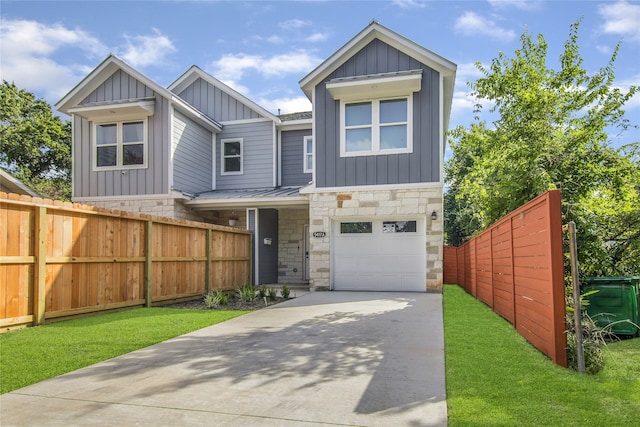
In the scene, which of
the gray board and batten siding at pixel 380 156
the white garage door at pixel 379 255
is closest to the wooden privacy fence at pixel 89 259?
the white garage door at pixel 379 255

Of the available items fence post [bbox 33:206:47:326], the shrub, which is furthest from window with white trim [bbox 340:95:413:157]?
the shrub

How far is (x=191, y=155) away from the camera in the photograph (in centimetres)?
1559

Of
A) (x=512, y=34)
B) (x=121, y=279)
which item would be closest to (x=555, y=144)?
(x=512, y=34)

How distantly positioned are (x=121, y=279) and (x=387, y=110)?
8253 mm

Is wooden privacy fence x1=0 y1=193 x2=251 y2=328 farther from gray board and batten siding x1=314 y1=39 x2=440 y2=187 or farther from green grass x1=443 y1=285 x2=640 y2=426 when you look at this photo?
green grass x1=443 y1=285 x2=640 y2=426

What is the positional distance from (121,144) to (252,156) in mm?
4405

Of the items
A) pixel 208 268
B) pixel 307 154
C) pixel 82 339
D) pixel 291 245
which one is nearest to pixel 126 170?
pixel 208 268

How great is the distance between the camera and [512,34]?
427 inches

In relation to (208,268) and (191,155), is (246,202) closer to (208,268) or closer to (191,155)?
(191,155)

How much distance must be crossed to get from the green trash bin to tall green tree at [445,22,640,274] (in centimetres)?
66

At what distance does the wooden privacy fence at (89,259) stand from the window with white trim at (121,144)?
4685 mm

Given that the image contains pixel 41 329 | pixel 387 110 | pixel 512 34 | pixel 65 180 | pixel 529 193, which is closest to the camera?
pixel 41 329

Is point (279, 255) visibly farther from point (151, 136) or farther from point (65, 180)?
point (65, 180)

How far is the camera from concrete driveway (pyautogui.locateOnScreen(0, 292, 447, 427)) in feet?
11.3
